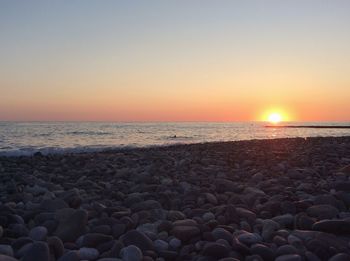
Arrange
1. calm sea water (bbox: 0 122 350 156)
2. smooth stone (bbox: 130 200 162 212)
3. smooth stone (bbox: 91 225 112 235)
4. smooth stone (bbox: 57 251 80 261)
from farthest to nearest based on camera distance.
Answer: calm sea water (bbox: 0 122 350 156) < smooth stone (bbox: 130 200 162 212) < smooth stone (bbox: 91 225 112 235) < smooth stone (bbox: 57 251 80 261)

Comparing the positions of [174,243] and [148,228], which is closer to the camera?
[174,243]

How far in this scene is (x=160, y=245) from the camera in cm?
346

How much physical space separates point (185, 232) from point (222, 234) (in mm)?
348

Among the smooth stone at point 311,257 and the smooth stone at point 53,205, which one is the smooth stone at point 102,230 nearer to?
the smooth stone at point 53,205

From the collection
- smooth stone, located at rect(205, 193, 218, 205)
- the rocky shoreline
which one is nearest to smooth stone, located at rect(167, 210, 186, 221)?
the rocky shoreline

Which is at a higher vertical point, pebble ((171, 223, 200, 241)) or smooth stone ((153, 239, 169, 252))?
pebble ((171, 223, 200, 241))

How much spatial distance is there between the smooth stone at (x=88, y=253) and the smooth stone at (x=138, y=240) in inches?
10.4

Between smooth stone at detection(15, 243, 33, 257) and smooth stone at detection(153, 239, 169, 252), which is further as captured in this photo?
smooth stone at detection(153, 239, 169, 252)

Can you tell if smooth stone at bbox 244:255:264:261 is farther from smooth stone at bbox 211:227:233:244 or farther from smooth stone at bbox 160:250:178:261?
smooth stone at bbox 160:250:178:261

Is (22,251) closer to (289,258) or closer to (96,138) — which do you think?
(289,258)

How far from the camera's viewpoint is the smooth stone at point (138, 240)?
336 cm

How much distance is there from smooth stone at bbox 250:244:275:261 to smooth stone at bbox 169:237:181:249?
666 mm

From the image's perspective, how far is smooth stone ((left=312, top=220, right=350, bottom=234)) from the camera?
3629 mm

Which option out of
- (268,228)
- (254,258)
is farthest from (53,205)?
(254,258)
